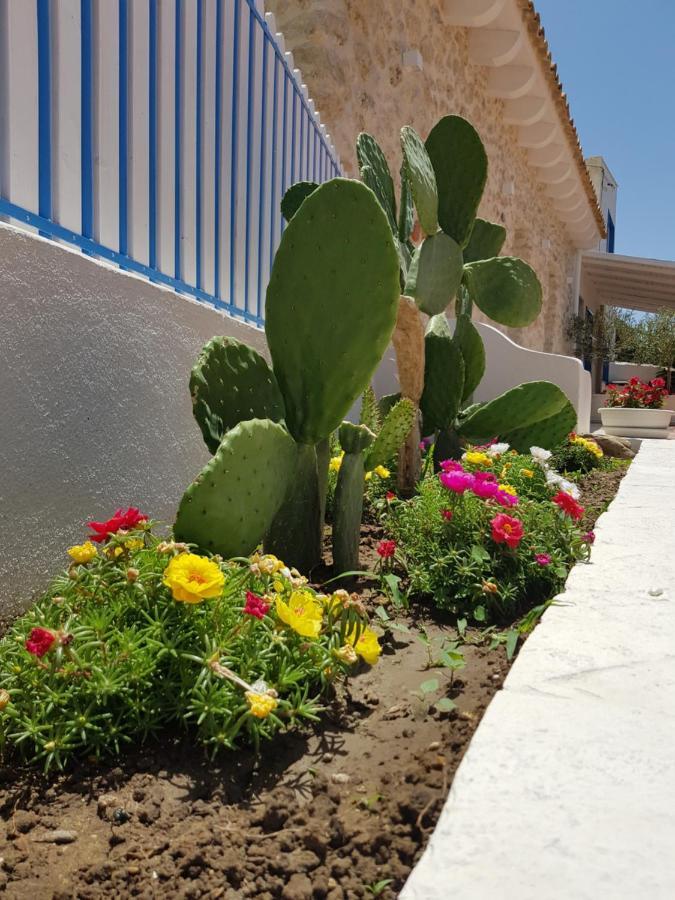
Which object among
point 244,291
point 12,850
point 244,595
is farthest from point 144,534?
point 244,291

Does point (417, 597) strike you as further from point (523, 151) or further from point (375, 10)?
point (523, 151)

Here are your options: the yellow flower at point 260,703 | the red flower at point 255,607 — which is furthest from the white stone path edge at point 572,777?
the red flower at point 255,607

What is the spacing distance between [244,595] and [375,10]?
191 inches

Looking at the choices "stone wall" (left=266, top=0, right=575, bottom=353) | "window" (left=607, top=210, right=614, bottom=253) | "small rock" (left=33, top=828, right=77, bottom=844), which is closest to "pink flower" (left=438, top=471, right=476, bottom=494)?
"small rock" (left=33, top=828, right=77, bottom=844)

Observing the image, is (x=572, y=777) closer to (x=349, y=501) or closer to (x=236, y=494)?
(x=236, y=494)

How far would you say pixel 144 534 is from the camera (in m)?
1.75

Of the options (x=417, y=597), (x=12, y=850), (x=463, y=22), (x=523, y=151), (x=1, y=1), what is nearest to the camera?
(x=12, y=850)

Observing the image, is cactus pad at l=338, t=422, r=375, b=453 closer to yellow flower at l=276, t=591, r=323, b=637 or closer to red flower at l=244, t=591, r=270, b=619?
yellow flower at l=276, t=591, r=323, b=637

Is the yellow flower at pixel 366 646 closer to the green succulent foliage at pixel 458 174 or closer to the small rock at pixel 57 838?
the small rock at pixel 57 838

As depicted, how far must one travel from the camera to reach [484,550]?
2.16m

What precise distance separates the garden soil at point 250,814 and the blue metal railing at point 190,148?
3.94ft

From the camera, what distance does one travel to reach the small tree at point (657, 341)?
13.1 m

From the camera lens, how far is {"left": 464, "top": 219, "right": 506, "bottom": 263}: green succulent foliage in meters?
4.30

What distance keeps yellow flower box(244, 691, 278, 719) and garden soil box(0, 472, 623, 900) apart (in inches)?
4.7
